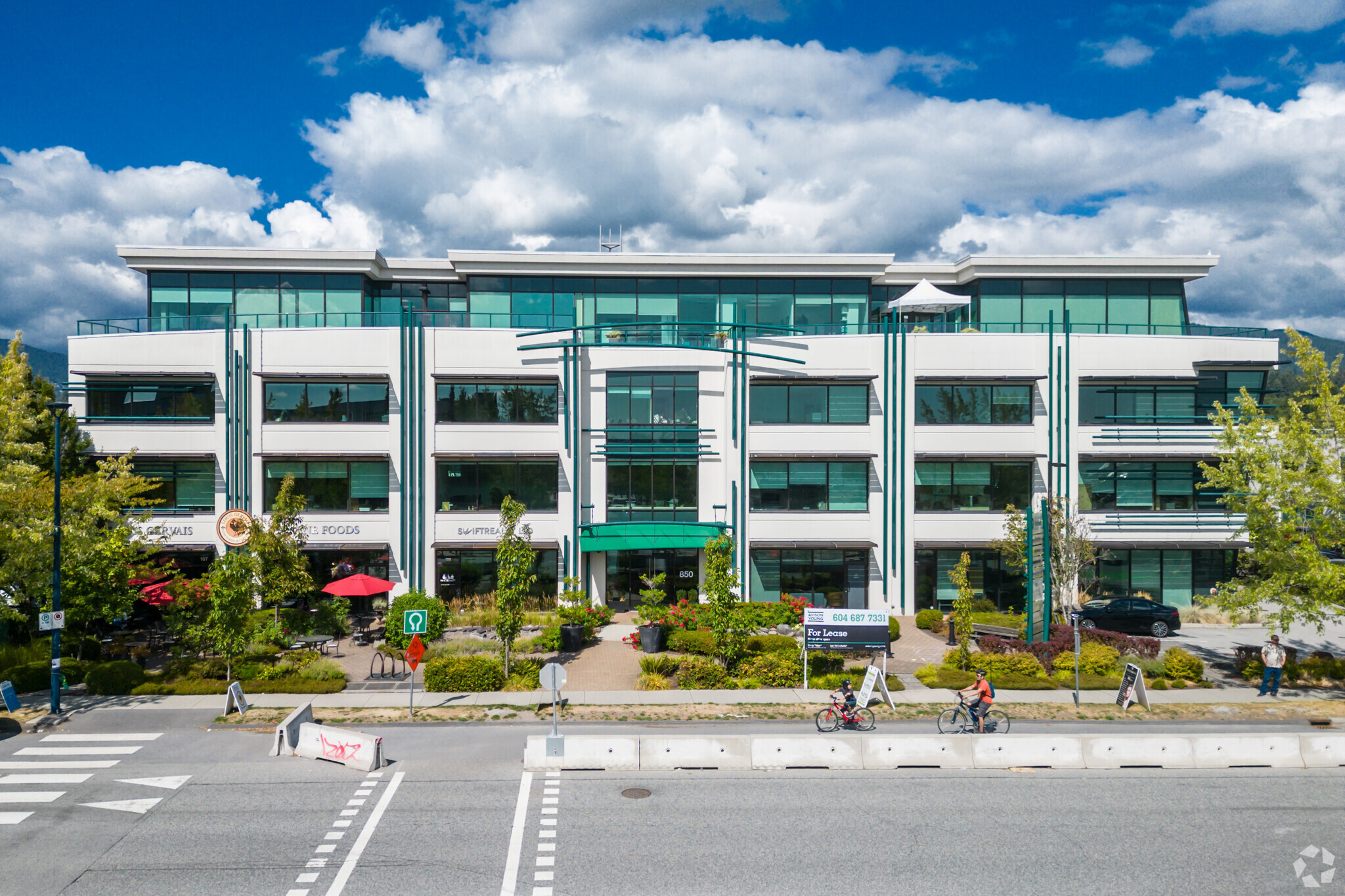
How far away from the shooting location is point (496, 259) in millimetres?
39062

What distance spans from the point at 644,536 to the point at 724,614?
10578 mm

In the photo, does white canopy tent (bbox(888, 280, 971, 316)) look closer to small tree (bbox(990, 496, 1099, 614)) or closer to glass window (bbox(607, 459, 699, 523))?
small tree (bbox(990, 496, 1099, 614))

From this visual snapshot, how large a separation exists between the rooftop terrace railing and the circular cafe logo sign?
30.7ft

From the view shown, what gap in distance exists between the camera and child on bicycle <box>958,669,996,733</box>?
19.6 meters

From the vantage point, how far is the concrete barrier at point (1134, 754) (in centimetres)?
1745

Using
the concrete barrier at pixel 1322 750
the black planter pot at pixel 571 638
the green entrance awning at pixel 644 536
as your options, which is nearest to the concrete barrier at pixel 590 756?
the black planter pot at pixel 571 638

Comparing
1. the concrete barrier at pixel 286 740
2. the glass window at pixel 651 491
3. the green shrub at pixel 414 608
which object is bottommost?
the concrete barrier at pixel 286 740

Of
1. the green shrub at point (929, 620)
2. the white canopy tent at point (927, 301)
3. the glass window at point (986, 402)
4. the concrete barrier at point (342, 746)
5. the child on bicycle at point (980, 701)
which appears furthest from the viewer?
the white canopy tent at point (927, 301)

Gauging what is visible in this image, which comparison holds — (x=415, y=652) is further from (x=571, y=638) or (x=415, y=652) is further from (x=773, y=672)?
(x=773, y=672)

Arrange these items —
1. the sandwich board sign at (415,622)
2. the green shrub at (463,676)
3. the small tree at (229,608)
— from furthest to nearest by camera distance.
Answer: the green shrub at (463,676), the small tree at (229,608), the sandwich board sign at (415,622)

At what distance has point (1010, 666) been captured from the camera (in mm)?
24875

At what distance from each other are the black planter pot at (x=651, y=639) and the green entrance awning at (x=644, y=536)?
6.57 m

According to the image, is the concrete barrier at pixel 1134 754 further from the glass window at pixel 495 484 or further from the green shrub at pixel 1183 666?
the glass window at pixel 495 484

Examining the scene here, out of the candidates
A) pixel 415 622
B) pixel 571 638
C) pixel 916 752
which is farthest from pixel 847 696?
pixel 571 638
